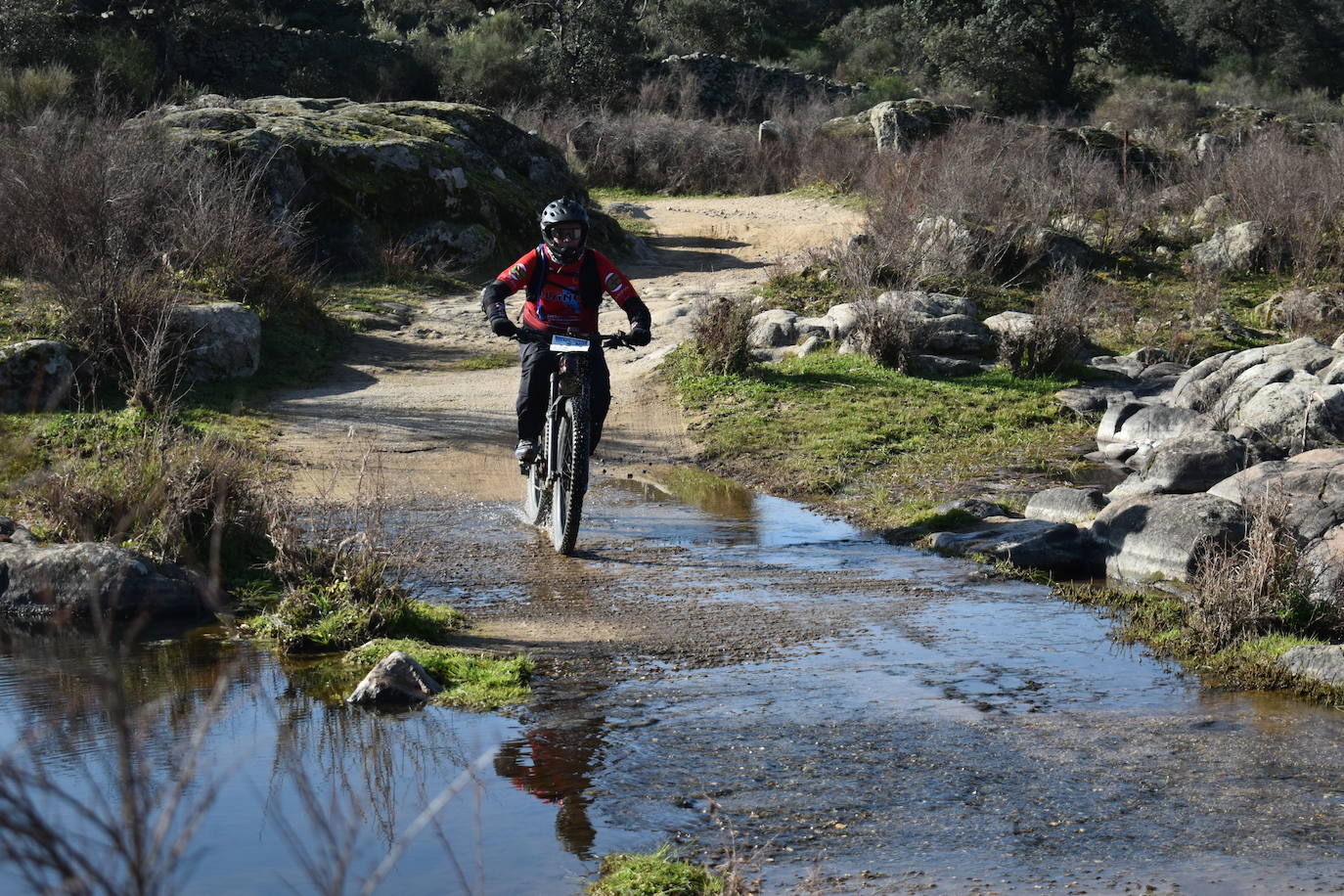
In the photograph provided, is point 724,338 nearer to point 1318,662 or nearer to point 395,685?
point 1318,662

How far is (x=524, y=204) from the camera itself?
64.1 feet

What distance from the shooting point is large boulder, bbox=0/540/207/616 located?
6.46 meters

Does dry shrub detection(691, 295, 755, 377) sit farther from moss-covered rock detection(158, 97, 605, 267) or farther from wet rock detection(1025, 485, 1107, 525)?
moss-covered rock detection(158, 97, 605, 267)

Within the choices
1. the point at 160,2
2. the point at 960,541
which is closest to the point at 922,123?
the point at 160,2

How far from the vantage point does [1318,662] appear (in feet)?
19.2

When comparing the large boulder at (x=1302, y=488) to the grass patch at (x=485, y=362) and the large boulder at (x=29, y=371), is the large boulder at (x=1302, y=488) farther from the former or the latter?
the large boulder at (x=29, y=371)

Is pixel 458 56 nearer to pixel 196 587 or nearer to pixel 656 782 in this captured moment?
pixel 196 587

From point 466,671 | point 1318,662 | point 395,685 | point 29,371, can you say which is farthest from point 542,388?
point 29,371

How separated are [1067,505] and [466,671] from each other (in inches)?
187

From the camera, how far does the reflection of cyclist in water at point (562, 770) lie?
4316 millimetres

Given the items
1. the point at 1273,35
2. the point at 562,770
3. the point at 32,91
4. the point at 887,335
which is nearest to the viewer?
the point at 562,770

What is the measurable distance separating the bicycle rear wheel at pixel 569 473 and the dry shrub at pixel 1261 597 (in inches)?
130

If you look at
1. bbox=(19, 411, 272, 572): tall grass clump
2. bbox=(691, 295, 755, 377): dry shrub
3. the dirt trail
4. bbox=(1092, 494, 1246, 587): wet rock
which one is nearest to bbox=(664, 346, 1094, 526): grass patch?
bbox=(691, 295, 755, 377): dry shrub

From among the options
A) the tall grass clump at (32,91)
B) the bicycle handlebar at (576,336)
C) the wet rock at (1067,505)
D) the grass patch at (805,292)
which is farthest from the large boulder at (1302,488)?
the tall grass clump at (32,91)
